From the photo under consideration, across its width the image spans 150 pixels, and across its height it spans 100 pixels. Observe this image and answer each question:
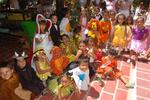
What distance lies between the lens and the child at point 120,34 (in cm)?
746

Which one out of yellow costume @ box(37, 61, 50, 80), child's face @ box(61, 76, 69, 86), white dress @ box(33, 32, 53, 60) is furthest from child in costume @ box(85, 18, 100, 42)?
child's face @ box(61, 76, 69, 86)

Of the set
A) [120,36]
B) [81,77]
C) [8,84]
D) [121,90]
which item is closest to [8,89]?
[8,84]

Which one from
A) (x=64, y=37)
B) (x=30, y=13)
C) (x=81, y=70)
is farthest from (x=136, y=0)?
(x=81, y=70)

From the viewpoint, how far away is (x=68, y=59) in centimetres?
655

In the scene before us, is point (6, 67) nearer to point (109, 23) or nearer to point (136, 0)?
point (109, 23)

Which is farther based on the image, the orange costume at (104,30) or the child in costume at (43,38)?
the orange costume at (104,30)

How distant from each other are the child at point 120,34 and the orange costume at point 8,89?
3362 millimetres

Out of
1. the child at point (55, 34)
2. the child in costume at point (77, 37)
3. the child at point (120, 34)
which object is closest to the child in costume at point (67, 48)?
the child at point (55, 34)

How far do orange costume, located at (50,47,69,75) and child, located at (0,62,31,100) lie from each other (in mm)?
1275

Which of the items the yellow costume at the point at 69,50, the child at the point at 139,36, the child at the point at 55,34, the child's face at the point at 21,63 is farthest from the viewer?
the child at the point at 139,36

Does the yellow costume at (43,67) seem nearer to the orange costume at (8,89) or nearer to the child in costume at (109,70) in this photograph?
the orange costume at (8,89)

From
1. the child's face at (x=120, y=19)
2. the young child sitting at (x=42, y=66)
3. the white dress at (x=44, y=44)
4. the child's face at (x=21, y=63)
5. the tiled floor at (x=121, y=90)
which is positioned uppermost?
the child's face at (x=120, y=19)

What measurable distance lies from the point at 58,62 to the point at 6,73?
5.20 feet

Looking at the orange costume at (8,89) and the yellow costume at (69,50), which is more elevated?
the yellow costume at (69,50)
